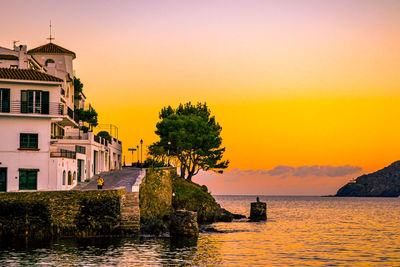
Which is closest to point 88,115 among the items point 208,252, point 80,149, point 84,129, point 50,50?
point 84,129

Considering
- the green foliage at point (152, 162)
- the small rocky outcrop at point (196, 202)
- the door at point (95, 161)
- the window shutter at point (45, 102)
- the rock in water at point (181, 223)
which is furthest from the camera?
the green foliage at point (152, 162)

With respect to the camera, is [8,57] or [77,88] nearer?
[8,57]

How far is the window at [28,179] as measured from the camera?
5844 centimetres

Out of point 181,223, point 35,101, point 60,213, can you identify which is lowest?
point 181,223

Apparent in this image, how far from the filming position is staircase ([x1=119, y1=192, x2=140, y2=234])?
50281mm

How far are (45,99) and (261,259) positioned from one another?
31783 millimetres

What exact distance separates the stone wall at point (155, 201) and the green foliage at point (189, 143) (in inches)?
773

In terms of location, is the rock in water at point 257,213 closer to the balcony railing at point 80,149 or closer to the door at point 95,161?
the door at point 95,161

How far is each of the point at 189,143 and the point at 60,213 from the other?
1983 inches

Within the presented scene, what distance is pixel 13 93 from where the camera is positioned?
60.2 m

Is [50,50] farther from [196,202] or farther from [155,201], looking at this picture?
[155,201]

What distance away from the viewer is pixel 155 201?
64125mm

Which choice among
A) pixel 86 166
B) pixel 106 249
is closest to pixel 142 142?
pixel 86 166

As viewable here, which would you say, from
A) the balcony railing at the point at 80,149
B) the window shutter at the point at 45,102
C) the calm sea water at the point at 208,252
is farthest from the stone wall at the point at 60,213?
the balcony railing at the point at 80,149
